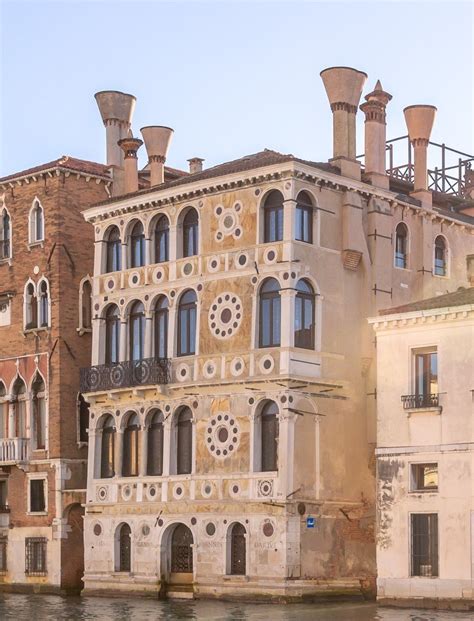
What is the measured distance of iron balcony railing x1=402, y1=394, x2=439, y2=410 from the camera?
3431 cm

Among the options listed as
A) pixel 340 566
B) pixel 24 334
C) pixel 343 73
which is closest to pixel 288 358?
pixel 340 566

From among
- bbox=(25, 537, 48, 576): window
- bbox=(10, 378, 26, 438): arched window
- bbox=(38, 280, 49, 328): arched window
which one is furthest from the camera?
bbox=(10, 378, 26, 438): arched window

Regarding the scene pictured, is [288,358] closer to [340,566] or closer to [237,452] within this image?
[237,452]

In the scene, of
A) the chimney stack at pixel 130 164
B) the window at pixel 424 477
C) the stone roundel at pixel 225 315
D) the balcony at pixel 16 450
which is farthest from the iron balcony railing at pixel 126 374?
the window at pixel 424 477

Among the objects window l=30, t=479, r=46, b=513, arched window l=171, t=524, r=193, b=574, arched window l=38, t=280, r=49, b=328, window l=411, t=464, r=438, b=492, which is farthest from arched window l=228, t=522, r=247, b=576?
arched window l=38, t=280, r=49, b=328

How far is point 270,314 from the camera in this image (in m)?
37.2

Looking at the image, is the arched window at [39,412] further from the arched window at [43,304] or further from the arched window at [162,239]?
the arched window at [162,239]

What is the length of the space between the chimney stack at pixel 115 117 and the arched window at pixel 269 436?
11.3 metres

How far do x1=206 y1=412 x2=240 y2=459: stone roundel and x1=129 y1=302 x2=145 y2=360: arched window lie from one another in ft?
11.8

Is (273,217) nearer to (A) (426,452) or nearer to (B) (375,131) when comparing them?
(B) (375,131)

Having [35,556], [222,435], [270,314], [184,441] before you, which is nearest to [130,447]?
[184,441]

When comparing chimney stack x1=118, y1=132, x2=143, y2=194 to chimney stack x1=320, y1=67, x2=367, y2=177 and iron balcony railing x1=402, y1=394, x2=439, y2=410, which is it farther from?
iron balcony railing x1=402, y1=394, x2=439, y2=410

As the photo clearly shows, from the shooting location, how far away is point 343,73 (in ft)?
126

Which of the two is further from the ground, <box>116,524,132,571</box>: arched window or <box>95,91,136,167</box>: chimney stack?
<box>95,91,136,167</box>: chimney stack
